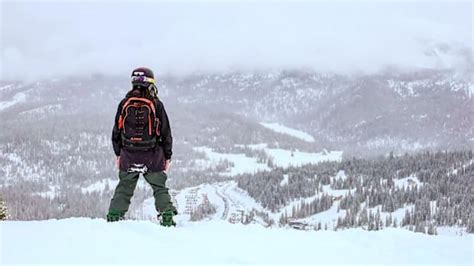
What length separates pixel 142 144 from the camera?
10.5 m

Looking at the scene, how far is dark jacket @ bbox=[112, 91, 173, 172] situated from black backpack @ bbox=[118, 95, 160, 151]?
101 mm

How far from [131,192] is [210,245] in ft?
10.2

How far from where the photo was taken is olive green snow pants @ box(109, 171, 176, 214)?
414 inches

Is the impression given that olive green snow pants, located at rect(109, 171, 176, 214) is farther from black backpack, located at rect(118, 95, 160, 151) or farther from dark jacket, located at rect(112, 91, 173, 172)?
black backpack, located at rect(118, 95, 160, 151)

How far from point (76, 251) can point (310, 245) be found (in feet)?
13.8

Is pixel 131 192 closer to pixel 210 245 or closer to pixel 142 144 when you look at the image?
pixel 142 144

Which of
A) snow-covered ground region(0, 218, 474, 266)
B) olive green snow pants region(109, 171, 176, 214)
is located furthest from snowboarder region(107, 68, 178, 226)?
snow-covered ground region(0, 218, 474, 266)

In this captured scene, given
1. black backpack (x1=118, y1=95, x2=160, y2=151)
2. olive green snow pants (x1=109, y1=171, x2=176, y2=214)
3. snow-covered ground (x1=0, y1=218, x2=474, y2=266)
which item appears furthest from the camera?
olive green snow pants (x1=109, y1=171, x2=176, y2=214)

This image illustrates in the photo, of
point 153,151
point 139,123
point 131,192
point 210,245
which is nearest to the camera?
point 210,245

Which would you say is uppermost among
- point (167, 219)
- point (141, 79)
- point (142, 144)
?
point (141, 79)

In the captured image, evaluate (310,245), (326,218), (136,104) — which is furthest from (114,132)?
(326,218)

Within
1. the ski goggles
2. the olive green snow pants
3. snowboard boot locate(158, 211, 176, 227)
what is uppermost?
the ski goggles

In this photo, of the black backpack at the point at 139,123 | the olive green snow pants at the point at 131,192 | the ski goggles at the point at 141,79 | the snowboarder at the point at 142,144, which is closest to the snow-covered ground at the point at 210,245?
the olive green snow pants at the point at 131,192

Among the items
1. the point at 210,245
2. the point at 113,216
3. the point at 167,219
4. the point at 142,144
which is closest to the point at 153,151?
the point at 142,144
